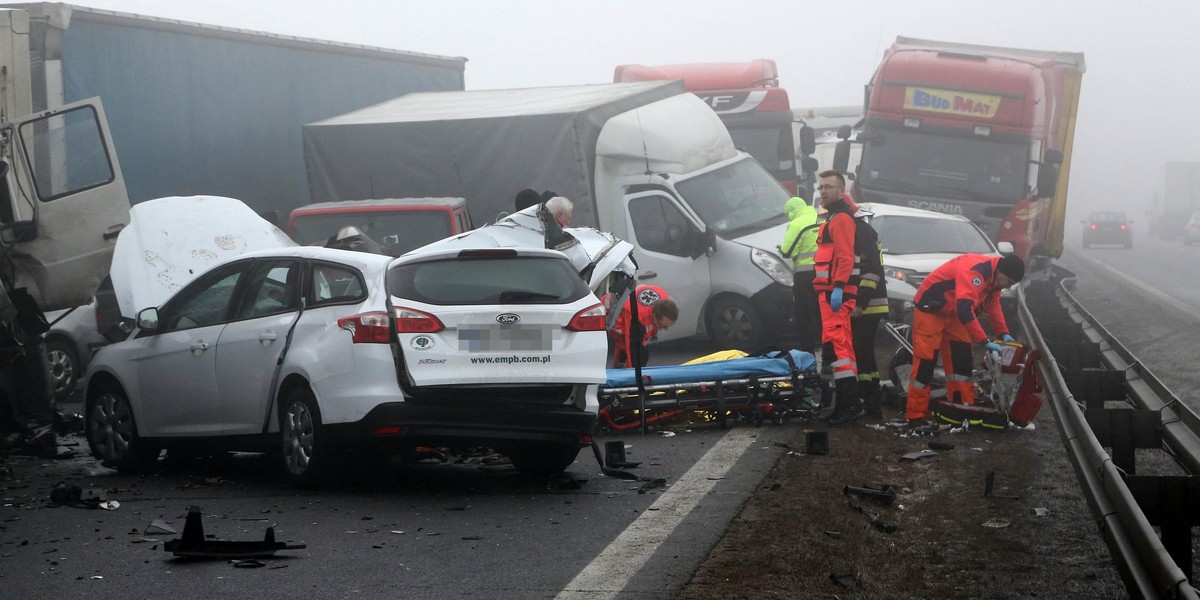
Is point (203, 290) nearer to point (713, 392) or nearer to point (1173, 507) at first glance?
point (713, 392)

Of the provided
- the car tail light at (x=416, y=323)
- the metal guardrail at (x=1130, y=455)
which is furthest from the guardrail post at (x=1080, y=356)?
the car tail light at (x=416, y=323)

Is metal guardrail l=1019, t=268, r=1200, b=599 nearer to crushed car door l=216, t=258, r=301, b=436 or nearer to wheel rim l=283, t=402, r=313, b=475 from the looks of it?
wheel rim l=283, t=402, r=313, b=475

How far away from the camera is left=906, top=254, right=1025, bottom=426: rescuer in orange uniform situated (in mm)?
9930

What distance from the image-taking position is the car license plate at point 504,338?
7543 mm

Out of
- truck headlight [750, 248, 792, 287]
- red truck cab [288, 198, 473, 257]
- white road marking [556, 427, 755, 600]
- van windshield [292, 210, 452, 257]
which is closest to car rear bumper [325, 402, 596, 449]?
white road marking [556, 427, 755, 600]

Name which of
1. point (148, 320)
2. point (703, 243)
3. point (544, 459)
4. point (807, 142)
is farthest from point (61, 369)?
point (807, 142)

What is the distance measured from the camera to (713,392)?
10.1 m

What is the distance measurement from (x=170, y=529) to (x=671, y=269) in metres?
8.60

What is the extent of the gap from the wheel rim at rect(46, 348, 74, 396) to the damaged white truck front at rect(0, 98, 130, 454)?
178cm

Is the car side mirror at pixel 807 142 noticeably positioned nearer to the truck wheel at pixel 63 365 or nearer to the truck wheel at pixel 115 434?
the truck wheel at pixel 63 365

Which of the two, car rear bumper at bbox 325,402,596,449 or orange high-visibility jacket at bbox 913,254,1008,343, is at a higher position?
orange high-visibility jacket at bbox 913,254,1008,343

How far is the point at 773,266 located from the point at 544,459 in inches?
257

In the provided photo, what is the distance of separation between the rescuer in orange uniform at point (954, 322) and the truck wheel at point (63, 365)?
770cm

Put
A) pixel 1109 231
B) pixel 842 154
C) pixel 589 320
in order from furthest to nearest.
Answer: pixel 1109 231, pixel 842 154, pixel 589 320
